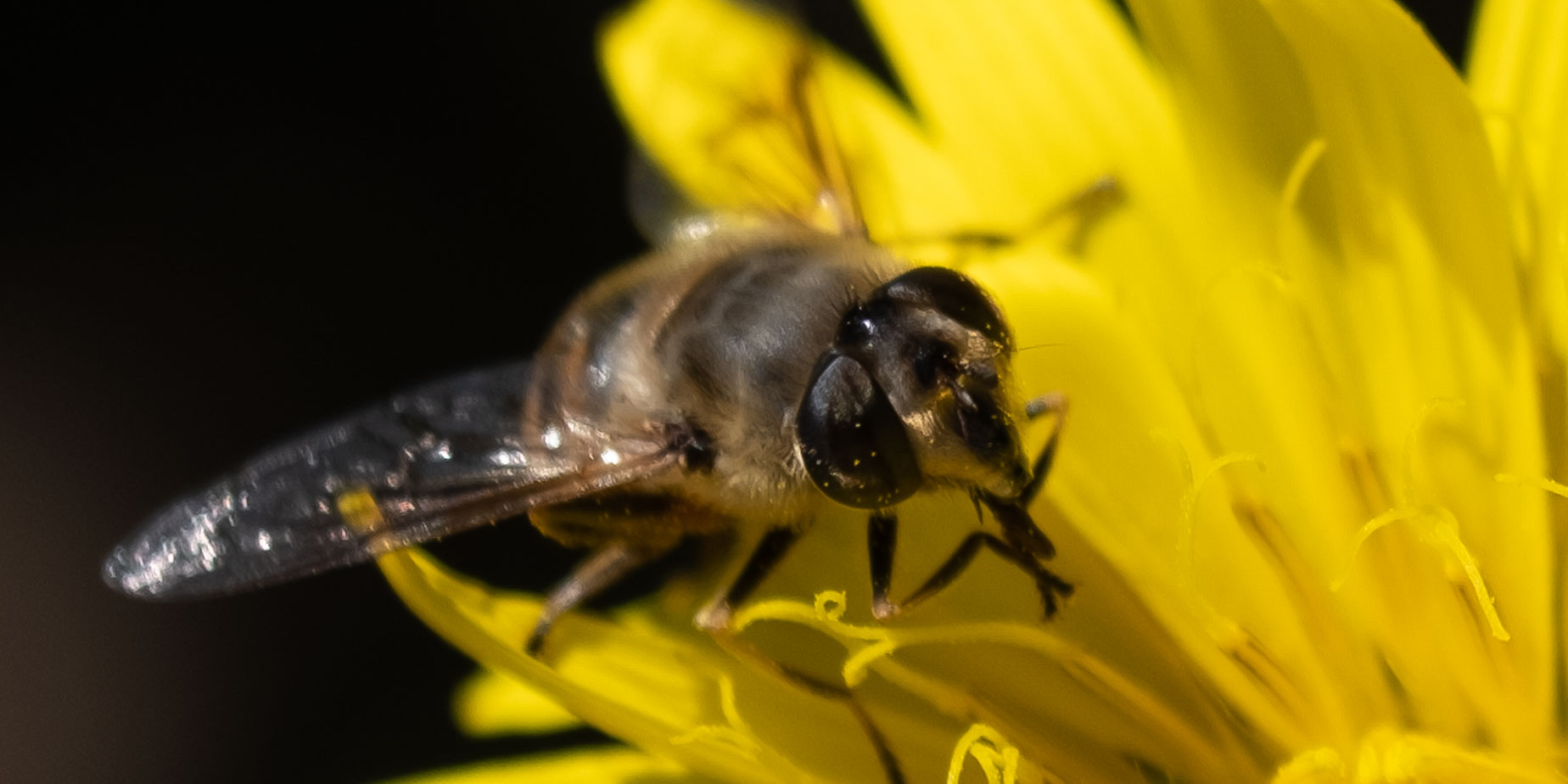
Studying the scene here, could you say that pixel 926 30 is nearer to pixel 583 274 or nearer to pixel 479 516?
pixel 479 516

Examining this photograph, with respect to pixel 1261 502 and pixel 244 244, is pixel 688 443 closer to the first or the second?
pixel 1261 502

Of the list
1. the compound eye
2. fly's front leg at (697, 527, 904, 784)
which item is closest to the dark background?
fly's front leg at (697, 527, 904, 784)

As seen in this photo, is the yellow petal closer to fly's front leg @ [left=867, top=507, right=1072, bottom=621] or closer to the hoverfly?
the hoverfly

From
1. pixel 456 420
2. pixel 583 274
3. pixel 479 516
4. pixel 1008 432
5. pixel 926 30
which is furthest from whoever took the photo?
pixel 583 274

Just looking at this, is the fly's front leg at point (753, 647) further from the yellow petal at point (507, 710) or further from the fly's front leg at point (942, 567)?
the yellow petal at point (507, 710)

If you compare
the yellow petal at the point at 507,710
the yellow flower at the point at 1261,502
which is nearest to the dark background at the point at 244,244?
the yellow petal at the point at 507,710

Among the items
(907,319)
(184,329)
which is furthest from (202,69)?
(907,319)
